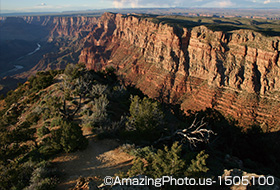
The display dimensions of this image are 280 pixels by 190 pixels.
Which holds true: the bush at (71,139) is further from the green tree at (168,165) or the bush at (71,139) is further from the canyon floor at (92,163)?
the green tree at (168,165)

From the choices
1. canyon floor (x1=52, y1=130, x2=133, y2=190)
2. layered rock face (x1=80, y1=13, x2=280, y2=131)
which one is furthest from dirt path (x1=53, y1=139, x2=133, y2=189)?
layered rock face (x1=80, y1=13, x2=280, y2=131)

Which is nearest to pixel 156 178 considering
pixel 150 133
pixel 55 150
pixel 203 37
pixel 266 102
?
pixel 150 133

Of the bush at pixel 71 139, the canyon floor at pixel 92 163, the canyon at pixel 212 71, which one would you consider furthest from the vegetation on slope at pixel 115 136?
the canyon at pixel 212 71

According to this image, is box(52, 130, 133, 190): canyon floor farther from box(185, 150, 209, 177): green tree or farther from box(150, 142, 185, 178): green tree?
box(185, 150, 209, 177): green tree

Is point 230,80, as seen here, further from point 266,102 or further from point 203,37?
point 203,37

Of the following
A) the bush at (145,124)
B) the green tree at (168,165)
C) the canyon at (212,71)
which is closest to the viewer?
the green tree at (168,165)
